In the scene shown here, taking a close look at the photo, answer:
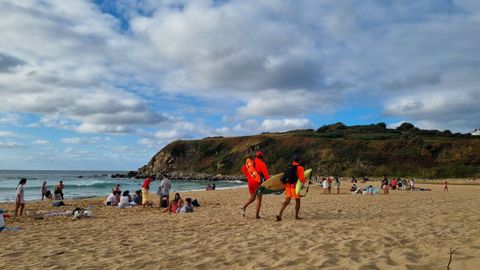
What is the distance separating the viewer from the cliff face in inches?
2339

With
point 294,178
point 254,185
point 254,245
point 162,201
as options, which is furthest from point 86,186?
point 254,245

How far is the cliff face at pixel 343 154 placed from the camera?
195 feet

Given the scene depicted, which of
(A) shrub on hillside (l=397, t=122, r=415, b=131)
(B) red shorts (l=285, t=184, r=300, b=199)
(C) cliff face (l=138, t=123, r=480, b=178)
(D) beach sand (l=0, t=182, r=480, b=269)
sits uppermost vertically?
(A) shrub on hillside (l=397, t=122, r=415, b=131)

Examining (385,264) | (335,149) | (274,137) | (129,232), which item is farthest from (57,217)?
(274,137)

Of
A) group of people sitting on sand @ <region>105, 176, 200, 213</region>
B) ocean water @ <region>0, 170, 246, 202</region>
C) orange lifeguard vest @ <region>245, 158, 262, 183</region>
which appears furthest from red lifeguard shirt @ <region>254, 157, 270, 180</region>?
ocean water @ <region>0, 170, 246, 202</region>

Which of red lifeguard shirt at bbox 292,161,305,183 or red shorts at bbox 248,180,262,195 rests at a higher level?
red lifeguard shirt at bbox 292,161,305,183

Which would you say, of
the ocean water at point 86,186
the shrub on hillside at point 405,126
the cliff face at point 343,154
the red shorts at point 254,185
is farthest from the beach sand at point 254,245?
the shrub on hillside at point 405,126

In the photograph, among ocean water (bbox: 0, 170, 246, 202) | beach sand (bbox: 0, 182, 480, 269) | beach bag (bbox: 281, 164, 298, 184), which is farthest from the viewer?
ocean water (bbox: 0, 170, 246, 202)

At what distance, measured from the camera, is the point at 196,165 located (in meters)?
84.6

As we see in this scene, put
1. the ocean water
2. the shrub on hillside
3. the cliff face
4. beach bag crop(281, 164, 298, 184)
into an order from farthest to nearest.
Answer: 1. the shrub on hillside
2. the cliff face
3. the ocean water
4. beach bag crop(281, 164, 298, 184)

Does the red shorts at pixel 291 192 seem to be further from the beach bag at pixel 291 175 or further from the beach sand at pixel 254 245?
the beach sand at pixel 254 245

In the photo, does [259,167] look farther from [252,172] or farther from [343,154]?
[343,154]

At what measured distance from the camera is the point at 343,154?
68562mm

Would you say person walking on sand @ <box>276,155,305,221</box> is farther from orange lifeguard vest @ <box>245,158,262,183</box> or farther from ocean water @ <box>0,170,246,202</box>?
ocean water @ <box>0,170,246,202</box>
